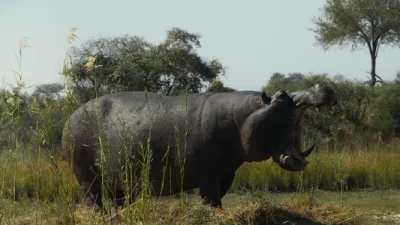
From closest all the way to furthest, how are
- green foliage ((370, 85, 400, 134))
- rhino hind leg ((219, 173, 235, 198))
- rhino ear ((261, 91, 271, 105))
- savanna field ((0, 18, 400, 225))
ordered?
savanna field ((0, 18, 400, 225)) → rhino ear ((261, 91, 271, 105)) → rhino hind leg ((219, 173, 235, 198)) → green foliage ((370, 85, 400, 134))

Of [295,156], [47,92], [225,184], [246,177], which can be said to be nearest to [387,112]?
[246,177]

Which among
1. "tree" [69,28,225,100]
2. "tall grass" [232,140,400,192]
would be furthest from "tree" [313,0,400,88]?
"tall grass" [232,140,400,192]

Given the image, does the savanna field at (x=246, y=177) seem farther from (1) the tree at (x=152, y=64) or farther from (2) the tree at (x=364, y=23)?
(2) the tree at (x=364, y=23)

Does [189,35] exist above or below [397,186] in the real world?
above

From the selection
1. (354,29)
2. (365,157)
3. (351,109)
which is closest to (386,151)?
(365,157)

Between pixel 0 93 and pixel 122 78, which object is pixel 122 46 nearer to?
pixel 122 78

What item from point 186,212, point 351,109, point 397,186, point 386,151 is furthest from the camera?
point 351,109

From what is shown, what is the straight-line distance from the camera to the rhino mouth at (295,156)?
4.90 meters

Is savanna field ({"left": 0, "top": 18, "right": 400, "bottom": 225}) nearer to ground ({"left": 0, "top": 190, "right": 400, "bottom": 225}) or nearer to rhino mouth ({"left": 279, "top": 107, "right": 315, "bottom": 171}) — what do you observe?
ground ({"left": 0, "top": 190, "right": 400, "bottom": 225})

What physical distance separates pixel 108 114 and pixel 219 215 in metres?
1.48

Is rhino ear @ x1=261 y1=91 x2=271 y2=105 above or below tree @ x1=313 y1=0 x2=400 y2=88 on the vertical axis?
below

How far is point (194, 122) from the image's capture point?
5309 mm

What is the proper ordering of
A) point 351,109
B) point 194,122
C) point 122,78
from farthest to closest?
point 122,78
point 351,109
point 194,122

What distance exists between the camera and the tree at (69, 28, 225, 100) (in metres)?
24.4
